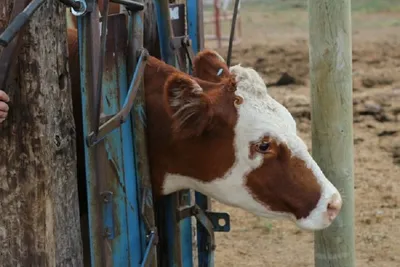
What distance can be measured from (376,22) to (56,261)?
561 inches

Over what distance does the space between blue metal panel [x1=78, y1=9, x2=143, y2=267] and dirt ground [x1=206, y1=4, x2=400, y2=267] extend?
2.39 metres

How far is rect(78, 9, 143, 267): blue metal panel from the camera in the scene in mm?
2523

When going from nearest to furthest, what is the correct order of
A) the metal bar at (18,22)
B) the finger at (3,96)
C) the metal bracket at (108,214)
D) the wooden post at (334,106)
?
the metal bar at (18,22) < the finger at (3,96) < the metal bracket at (108,214) < the wooden post at (334,106)

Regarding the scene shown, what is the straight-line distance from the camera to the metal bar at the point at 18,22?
2.23 metres

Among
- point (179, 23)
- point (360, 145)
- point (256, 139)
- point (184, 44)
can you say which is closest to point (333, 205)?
point (256, 139)

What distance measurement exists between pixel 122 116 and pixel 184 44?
605 millimetres

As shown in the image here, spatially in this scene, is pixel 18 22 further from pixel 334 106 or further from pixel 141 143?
pixel 334 106

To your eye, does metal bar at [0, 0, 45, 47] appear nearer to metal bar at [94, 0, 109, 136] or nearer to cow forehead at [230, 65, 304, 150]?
metal bar at [94, 0, 109, 136]

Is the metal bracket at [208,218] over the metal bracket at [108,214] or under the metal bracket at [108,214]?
under

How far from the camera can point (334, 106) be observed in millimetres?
3479

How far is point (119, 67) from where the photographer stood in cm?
273

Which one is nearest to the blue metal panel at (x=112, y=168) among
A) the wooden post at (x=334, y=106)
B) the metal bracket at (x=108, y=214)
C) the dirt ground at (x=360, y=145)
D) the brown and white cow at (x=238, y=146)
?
the metal bracket at (x=108, y=214)

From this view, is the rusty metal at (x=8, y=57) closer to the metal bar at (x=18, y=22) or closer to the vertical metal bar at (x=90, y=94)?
the metal bar at (x=18, y=22)

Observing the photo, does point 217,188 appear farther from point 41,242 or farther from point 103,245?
point 41,242
